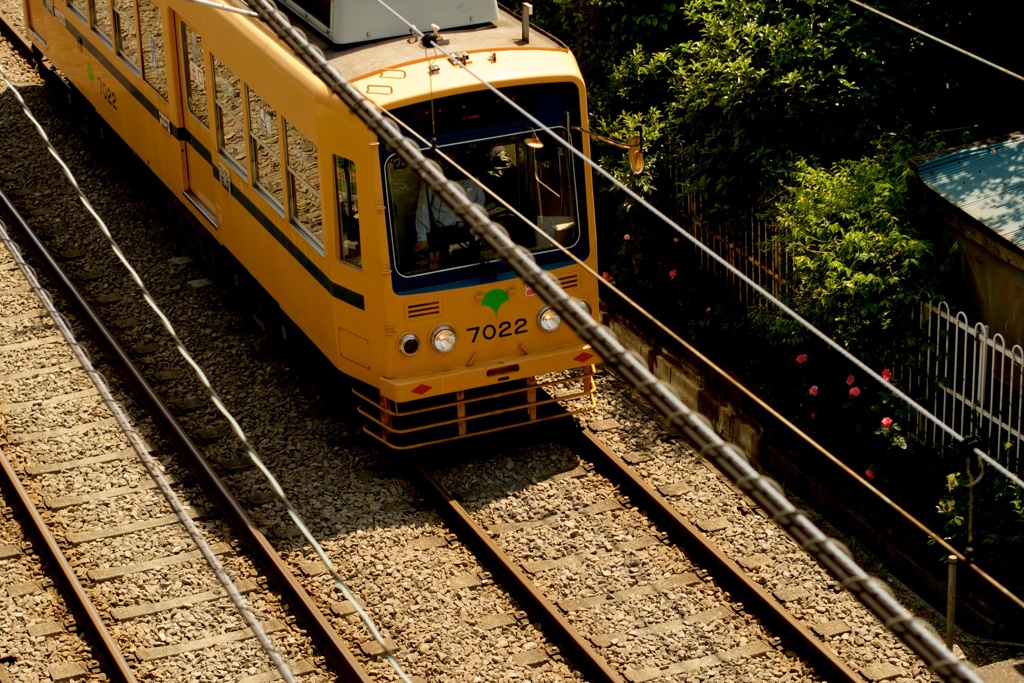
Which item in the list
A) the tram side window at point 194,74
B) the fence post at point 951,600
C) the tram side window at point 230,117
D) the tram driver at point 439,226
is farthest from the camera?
the tram side window at point 194,74

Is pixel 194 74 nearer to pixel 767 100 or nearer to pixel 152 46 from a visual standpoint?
pixel 152 46

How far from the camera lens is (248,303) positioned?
1304cm

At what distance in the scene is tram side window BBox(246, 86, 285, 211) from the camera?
35.6 ft

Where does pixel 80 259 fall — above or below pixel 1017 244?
below

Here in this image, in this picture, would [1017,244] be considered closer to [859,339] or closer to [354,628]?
[859,339]

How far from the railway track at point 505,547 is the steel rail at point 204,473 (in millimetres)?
108

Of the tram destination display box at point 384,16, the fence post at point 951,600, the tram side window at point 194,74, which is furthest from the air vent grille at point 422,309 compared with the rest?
the fence post at point 951,600

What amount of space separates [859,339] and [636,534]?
2.11 m

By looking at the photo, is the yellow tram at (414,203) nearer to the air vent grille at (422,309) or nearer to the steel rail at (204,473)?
A: the air vent grille at (422,309)

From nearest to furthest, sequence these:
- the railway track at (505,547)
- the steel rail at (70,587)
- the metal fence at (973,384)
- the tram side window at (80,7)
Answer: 1. the steel rail at (70,587)
2. the railway track at (505,547)
3. the metal fence at (973,384)
4. the tram side window at (80,7)

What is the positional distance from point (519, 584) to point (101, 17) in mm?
8299

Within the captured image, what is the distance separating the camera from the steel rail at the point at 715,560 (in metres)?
8.61

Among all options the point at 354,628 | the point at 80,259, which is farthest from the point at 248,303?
the point at 354,628

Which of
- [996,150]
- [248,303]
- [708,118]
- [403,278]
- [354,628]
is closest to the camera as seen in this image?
[354,628]
